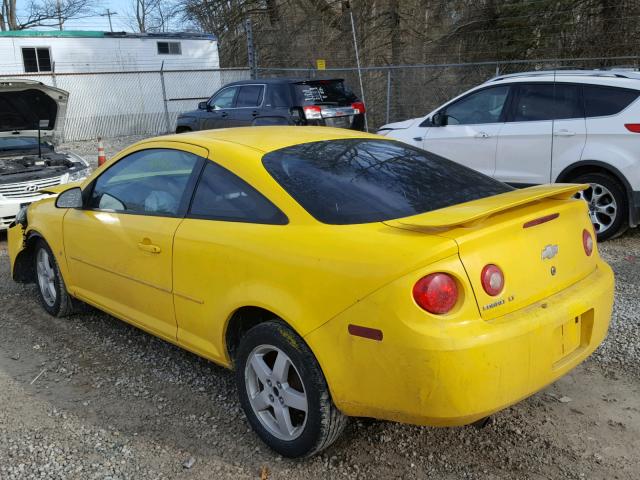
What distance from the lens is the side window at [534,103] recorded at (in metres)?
6.82

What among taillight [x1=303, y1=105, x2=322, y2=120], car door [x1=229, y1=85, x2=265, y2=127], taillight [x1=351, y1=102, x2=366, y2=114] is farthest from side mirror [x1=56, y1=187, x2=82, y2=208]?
taillight [x1=351, y1=102, x2=366, y2=114]

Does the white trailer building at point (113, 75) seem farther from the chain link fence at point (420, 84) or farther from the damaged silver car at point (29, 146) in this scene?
the damaged silver car at point (29, 146)

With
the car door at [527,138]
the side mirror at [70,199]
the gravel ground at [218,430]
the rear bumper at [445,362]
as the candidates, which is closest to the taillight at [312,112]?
the car door at [527,138]

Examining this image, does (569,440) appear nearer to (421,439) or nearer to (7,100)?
(421,439)

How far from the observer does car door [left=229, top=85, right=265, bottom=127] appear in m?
12.1

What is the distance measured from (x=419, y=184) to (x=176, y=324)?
158cm

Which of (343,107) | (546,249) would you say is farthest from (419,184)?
(343,107)

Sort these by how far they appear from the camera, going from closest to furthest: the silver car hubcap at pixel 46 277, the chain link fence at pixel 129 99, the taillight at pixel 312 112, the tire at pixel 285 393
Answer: the tire at pixel 285 393
the silver car hubcap at pixel 46 277
the taillight at pixel 312 112
the chain link fence at pixel 129 99

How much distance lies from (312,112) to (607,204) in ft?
20.6

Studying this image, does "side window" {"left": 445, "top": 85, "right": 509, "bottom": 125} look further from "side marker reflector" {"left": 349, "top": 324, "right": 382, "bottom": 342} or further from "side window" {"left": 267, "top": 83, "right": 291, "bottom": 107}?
"side marker reflector" {"left": 349, "top": 324, "right": 382, "bottom": 342}

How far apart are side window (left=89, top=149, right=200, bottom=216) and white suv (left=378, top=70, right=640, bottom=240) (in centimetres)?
461

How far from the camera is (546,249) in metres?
2.74

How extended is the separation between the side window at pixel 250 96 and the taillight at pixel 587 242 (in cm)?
969

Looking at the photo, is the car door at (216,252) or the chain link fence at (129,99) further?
the chain link fence at (129,99)
